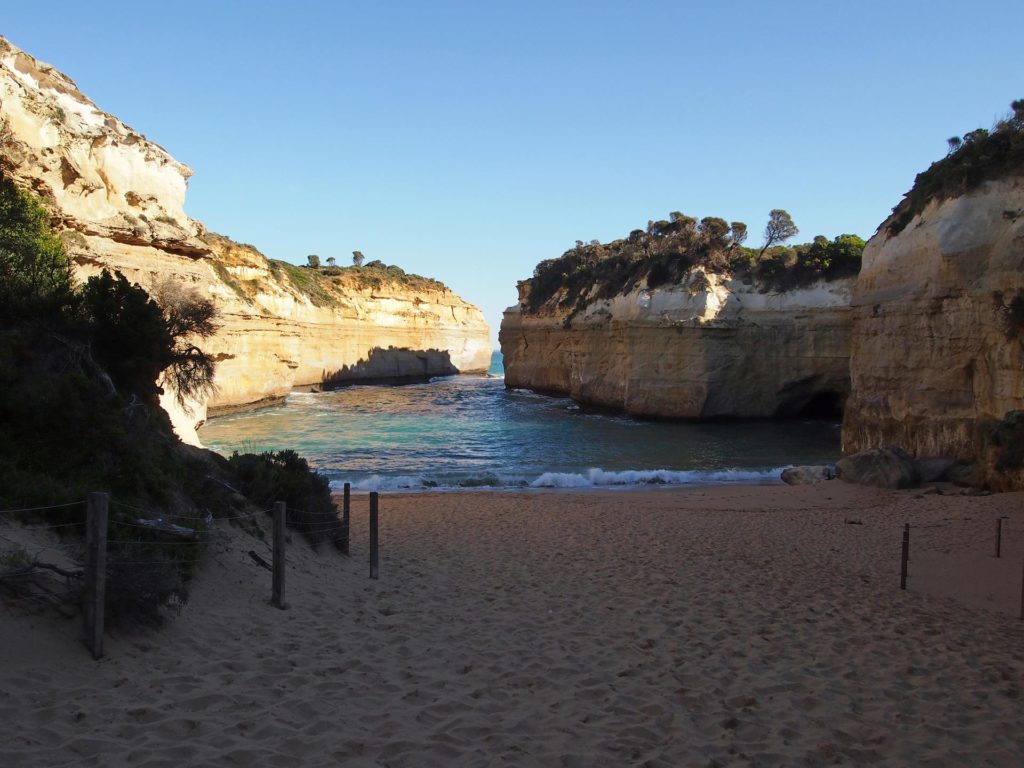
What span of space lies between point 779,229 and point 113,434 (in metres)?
36.4

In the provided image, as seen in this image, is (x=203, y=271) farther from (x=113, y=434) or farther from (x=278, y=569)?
(x=278, y=569)

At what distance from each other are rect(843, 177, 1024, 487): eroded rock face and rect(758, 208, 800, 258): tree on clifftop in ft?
57.7

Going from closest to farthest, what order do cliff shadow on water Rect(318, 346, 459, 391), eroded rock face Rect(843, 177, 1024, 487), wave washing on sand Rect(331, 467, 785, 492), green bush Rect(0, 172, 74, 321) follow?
green bush Rect(0, 172, 74, 321) → eroded rock face Rect(843, 177, 1024, 487) → wave washing on sand Rect(331, 467, 785, 492) → cliff shadow on water Rect(318, 346, 459, 391)

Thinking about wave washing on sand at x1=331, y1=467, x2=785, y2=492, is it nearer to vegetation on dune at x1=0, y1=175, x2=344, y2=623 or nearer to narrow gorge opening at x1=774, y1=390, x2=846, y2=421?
vegetation on dune at x1=0, y1=175, x2=344, y2=623

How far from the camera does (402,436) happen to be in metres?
27.3

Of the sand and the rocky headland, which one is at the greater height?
the rocky headland

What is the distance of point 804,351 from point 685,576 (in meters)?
25.6

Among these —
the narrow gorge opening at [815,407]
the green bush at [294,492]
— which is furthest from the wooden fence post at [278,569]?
the narrow gorge opening at [815,407]

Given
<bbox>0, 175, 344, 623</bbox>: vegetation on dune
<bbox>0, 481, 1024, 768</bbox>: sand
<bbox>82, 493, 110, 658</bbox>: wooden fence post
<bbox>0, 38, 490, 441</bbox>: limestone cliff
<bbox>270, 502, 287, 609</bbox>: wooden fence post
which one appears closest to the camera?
<bbox>0, 481, 1024, 768</bbox>: sand

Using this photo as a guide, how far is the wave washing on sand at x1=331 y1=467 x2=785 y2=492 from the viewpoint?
17.8 m

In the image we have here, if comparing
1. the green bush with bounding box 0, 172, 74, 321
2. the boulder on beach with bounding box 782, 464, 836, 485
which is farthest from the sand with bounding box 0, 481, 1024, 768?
the boulder on beach with bounding box 782, 464, 836, 485

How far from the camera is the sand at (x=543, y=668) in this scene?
370cm

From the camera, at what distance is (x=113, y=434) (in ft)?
20.9

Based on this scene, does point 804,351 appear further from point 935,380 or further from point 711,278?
point 935,380
